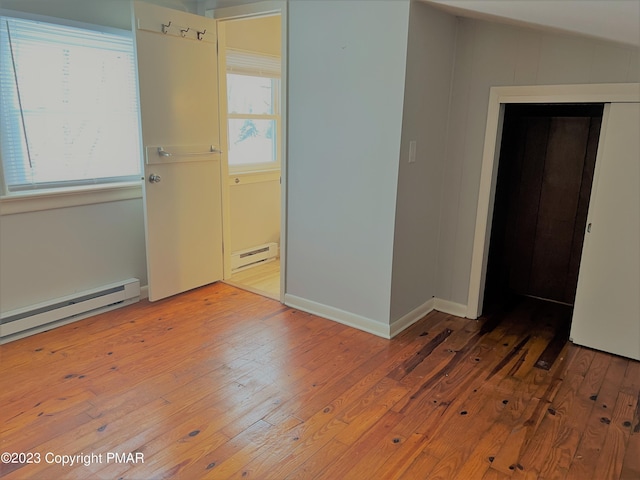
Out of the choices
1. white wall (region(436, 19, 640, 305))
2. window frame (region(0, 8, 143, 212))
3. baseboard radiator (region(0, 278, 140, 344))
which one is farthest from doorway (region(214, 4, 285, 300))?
white wall (region(436, 19, 640, 305))

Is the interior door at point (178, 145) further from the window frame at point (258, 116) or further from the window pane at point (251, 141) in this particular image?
the window pane at point (251, 141)

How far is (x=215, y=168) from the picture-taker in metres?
3.87

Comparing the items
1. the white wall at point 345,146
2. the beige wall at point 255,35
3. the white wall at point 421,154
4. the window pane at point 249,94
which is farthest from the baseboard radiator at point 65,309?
the beige wall at point 255,35

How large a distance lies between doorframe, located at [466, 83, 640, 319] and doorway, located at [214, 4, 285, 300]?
61.5 inches

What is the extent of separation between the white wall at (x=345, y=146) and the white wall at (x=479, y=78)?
2.21ft

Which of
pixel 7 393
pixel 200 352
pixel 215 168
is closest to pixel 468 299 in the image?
pixel 200 352

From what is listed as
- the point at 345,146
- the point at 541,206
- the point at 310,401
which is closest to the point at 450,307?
the point at 541,206

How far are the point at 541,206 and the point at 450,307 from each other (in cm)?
114

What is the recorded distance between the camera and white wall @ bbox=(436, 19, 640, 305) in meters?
2.78

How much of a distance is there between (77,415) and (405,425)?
1571 mm

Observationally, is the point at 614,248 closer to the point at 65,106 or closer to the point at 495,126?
the point at 495,126

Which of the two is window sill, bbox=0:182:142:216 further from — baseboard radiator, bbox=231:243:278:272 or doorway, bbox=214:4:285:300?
baseboard radiator, bbox=231:243:278:272

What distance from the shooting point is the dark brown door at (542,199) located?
359cm

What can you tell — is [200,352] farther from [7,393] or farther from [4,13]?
[4,13]
